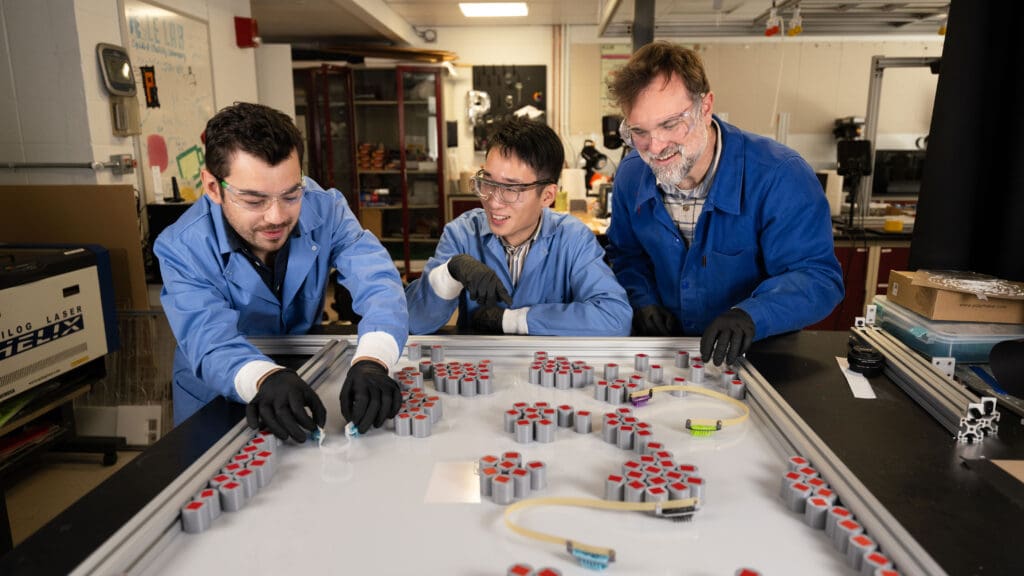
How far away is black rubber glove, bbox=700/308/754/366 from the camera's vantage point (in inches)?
53.6

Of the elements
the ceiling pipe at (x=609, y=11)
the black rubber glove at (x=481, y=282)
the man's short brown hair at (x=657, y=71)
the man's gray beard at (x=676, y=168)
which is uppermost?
the ceiling pipe at (x=609, y=11)

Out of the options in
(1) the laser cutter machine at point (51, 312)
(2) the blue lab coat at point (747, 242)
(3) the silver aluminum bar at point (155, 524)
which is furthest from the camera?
(1) the laser cutter machine at point (51, 312)

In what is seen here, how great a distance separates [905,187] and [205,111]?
620 cm

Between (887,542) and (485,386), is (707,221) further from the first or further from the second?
(887,542)

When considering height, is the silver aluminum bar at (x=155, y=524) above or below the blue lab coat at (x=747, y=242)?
below

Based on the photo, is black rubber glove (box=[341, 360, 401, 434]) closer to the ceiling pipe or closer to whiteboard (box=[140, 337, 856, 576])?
whiteboard (box=[140, 337, 856, 576])

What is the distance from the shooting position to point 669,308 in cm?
199

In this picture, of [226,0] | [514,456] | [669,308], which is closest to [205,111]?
[226,0]

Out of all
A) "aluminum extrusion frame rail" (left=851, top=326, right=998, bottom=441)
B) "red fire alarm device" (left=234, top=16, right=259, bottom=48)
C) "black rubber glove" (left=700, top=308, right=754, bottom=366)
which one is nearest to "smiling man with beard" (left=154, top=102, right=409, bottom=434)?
"black rubber glove" (left=700, top=308, right=754, bottom=366)

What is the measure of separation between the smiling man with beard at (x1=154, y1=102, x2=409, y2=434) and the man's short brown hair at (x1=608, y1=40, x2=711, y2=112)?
2.56ft

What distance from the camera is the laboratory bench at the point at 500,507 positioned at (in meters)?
0.78

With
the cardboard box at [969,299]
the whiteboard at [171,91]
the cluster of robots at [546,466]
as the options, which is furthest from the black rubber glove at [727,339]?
the whiteboard at [171,91]

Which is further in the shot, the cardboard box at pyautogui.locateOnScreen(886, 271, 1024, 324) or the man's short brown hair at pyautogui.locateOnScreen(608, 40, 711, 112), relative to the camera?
the man's short brown hair at pyautogui.locateOnScreen(608, 40, 711, 112)

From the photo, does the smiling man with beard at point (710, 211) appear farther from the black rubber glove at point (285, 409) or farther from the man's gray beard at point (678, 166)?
the black rubber glove at point (285, 409)
